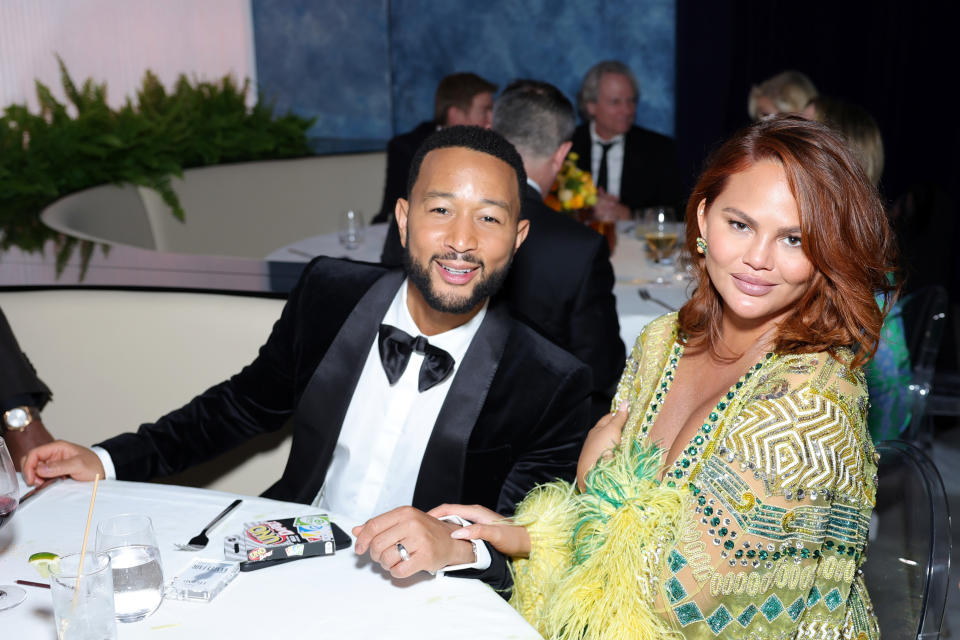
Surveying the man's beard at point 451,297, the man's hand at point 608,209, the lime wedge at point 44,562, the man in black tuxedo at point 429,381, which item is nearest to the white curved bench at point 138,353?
the man in black tuxedo at point 429,381

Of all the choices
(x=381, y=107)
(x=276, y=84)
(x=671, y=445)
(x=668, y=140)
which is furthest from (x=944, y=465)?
(x=276, y=84)

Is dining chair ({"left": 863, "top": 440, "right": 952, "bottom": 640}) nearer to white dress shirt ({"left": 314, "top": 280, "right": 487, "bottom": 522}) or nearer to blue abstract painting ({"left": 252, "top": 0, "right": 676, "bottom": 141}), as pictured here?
white dress shirt ({"left": 314, "top": 280, "right": 487, "bottom": 522})

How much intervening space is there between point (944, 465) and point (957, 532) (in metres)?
0.58

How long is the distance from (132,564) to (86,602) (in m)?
0.15

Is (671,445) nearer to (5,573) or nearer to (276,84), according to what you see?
(5,573)

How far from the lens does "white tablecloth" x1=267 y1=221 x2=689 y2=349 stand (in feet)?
10.8

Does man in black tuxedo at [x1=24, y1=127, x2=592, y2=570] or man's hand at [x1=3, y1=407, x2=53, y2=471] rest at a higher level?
man in black tuxedo at [x1=24, y1=127, x2=592, y2=570]

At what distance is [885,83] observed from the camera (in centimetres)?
655

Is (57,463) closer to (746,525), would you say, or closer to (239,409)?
(239,409)

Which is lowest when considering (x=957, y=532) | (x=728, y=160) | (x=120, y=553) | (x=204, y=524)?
(x=957, y=532)

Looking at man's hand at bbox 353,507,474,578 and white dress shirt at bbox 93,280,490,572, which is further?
white dress shirt at bbox 93,280,490,572

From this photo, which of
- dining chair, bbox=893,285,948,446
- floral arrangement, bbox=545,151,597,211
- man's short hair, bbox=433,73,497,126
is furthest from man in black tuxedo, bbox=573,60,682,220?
dining chair, bbox=893,285,948,446

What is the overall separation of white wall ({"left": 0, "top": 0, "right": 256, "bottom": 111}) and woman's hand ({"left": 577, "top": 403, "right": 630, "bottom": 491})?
5.31 m

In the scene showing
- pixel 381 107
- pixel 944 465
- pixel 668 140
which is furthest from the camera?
pixel 381 107
